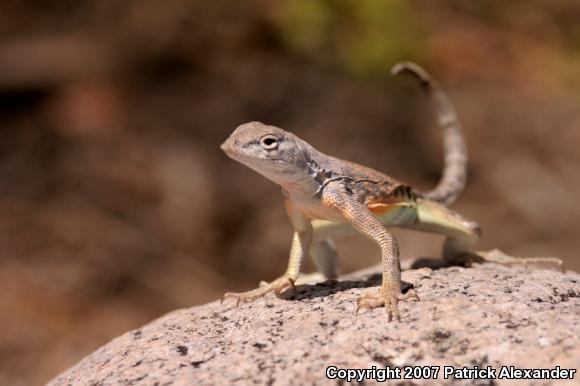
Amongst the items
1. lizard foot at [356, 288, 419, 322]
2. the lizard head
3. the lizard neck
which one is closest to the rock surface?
lizard foot at [356, 288, 419, 322]

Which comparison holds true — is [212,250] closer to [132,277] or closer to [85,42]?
[132,277]

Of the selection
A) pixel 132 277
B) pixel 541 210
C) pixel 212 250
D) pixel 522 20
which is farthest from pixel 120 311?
pixel 522 20

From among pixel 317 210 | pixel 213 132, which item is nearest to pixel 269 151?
pixel 317 210

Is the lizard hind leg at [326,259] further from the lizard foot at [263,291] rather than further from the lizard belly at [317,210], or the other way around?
the lizard belly at [317,210]

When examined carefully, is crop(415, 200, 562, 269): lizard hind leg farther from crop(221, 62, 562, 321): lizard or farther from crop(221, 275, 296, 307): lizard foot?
crop(221, 275, 296, 307): lizard foot

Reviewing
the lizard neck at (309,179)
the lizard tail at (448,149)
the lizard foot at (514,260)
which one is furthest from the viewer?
the lizard tail at (448,149)

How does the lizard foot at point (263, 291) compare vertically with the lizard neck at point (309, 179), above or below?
below

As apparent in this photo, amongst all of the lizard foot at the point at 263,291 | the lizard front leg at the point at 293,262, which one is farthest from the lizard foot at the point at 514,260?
the lizard foot at the point at 263,291
